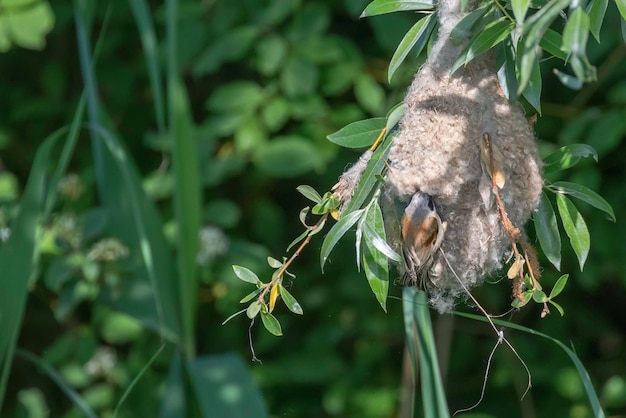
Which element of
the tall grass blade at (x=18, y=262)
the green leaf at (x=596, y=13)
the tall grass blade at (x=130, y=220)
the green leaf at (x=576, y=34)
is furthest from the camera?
the tall grass blade at (x=130, y=220)

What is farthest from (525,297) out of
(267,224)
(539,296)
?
(267,224)

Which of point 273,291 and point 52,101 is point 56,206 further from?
point 273,291

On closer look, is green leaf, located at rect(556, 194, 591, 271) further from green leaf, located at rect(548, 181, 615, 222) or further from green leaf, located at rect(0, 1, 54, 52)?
green leaf, located at rect(0, 1, 54, 52)

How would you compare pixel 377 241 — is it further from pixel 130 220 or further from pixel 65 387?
pixel 130 220

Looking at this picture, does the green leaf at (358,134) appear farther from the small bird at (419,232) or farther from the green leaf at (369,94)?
the green leaf at (369,94)

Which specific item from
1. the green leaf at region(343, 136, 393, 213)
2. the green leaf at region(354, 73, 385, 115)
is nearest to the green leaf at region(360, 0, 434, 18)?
the green leaf at region(343, 136, 393, 213)

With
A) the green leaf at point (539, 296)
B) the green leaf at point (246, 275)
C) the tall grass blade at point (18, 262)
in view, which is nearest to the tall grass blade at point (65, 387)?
the tall grass blade at point (18, 262)
